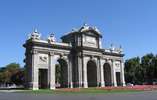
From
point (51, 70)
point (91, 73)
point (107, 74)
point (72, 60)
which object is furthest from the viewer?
point (107, 74)

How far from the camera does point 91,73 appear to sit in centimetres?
6544

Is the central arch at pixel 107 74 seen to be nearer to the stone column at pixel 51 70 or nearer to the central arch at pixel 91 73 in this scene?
the central arch at pixel 91 73

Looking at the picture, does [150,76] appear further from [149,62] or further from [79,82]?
[79,82]

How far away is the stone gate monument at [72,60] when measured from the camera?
2092 inches

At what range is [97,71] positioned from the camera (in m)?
63.2

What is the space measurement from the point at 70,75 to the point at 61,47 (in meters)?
6.88

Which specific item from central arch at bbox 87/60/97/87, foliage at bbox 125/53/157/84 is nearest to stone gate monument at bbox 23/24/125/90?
central arch at bbox 87/60/97/87

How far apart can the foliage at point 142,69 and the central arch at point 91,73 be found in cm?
3690

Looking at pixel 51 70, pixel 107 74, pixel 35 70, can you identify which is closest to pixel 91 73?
pixel 107 74

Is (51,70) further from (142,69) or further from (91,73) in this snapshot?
(142,69)

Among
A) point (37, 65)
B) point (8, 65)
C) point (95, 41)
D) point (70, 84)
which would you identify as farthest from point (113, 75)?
point (8, 65)

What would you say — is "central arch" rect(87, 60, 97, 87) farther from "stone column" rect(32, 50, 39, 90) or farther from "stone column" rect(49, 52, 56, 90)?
"stone column" rect(32, 50, 39, 90)

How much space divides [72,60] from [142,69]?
46850 mm

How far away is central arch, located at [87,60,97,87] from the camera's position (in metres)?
63.8
